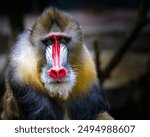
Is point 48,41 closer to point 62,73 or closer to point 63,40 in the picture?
point 63,40

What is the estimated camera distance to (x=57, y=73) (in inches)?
114

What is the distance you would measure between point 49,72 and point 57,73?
5 cm

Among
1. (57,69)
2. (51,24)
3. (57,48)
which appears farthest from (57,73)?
(51,24)

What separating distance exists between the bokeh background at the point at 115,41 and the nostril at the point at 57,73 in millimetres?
571

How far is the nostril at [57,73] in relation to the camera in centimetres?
291

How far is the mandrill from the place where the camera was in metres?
2.99

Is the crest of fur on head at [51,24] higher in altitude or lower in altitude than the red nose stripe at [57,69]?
higher

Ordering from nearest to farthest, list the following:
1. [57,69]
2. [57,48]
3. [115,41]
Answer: [57,69] → [57,48] → [115,41]

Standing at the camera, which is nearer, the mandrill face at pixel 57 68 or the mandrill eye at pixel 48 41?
the mandrill face at pixel 57 68

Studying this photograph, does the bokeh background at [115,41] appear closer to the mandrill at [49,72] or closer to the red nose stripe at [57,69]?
the mandrill at [49,72]

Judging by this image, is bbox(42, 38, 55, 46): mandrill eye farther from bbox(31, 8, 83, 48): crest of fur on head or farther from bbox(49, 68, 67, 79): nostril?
bbox(49, 68, 67, 79): nostril

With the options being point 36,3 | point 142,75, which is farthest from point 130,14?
point 36,3

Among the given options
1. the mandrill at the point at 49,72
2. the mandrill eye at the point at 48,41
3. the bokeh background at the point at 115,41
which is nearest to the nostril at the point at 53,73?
the mandrill at the point at 49,72

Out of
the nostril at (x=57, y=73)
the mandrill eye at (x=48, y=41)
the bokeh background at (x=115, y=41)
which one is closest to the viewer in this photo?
the nostril at (x=57, y=73)
